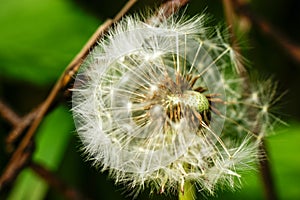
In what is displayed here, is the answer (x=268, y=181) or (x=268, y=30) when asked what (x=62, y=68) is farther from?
(x=268, y=181)

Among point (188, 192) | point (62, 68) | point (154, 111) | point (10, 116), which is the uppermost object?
point (62, 68)

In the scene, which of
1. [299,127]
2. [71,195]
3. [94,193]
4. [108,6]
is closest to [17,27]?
[108,6]

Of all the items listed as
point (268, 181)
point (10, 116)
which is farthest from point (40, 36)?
point (268, 181)

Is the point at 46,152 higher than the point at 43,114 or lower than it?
higher

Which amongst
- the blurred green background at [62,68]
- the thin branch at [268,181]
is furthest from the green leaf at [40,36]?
the thin branch at [268,181]

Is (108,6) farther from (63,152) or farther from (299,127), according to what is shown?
(299,127)

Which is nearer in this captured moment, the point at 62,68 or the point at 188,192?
the point at 188,192
